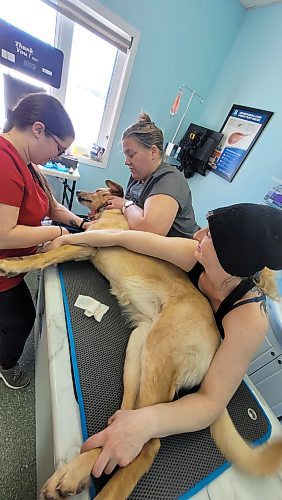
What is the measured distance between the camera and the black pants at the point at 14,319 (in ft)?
3.31

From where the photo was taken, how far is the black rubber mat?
1.71 ft

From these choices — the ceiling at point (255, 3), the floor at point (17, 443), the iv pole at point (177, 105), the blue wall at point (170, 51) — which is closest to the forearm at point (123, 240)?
the floor at point (17, 443)

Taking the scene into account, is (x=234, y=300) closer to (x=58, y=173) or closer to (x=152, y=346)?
(x=152, y=346)

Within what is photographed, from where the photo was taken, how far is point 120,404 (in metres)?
0.62

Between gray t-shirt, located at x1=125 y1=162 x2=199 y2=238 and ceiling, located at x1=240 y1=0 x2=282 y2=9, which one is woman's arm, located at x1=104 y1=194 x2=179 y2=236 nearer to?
gray t-shirt, located at x1=125 y1=162 x2=199 y2=238

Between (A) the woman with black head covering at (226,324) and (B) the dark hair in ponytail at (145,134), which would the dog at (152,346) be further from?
(B) the dark hair in ponytail at (145,134)

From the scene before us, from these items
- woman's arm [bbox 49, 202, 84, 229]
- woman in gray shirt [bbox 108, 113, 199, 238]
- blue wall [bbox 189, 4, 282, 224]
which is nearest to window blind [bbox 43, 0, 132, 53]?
blue wall [bbox 189, 4, 282, 224]

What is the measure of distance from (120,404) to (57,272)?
573mm

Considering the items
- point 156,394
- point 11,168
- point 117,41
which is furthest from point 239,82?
point 156,394

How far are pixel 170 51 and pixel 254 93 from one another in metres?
1.01

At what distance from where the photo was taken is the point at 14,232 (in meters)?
→ 0.79

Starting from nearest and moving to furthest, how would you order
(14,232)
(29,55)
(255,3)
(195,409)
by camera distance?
(195,409) < (14,232) < (29,55) < (255,3)

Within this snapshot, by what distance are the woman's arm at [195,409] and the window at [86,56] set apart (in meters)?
2.64

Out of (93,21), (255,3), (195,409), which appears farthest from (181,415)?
(255,3)
